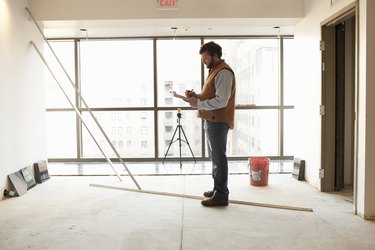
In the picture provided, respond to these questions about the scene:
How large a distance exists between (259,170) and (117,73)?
3.20 m

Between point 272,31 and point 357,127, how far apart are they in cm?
299

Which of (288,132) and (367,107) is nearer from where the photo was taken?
(367,107)

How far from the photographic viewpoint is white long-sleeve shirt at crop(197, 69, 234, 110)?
3055 millimetres

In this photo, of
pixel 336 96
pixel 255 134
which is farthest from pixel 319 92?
pixel 255 134

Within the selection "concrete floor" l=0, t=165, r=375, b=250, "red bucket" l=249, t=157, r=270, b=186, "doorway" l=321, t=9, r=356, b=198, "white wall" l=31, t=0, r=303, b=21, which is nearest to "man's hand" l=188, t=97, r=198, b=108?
"concrete floor" l=0, t=165, r=375, b=250

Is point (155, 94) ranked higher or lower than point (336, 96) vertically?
higher

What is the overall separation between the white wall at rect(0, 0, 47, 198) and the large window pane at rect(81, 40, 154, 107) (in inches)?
53.0

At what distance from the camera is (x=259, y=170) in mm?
4078

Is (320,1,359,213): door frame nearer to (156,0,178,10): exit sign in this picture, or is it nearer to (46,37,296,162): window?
(156,0,178,10): exit sign

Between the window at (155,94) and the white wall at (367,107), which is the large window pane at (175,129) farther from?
the white wall at (367,107)

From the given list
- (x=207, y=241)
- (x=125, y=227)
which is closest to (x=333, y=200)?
(x=207, y=241)

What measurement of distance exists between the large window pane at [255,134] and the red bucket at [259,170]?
6.07 feet

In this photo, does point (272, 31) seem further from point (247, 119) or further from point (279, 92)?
point (247, 119)

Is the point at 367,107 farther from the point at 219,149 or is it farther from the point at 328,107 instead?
the point at 219,149
